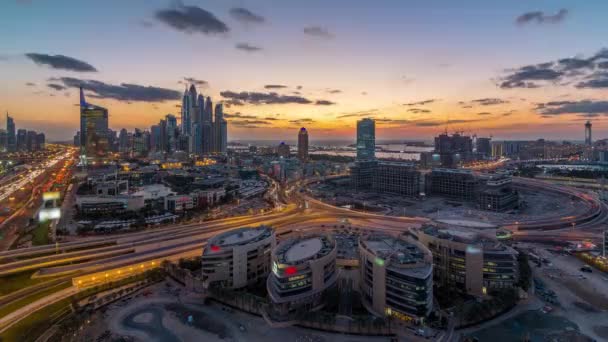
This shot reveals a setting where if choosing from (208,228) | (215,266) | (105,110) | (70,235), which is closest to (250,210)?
(208,228)

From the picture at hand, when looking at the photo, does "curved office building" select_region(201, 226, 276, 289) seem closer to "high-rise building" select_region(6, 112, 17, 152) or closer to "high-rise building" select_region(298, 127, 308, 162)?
"high-rise building" select_region(298, 127, 308, 162)

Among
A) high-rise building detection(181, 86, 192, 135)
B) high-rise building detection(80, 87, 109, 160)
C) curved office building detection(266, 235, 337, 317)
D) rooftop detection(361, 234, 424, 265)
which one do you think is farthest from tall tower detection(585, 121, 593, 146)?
high-rise building detection(80, 87, 109, 160)

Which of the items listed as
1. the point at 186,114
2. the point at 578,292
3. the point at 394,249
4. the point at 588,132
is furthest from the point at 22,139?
the point at 588,132

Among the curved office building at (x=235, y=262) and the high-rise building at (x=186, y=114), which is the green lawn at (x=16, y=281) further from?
the high-rise building at (x=186, y=114)

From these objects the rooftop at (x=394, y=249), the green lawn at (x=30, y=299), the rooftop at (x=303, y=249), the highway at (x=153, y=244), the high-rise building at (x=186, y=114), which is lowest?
the green lawn at (x=30, y=299)

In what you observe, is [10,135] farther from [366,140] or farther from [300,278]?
[300,278]

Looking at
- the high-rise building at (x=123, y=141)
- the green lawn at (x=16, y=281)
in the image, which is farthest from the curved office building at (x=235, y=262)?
the high-rise building at (x=123, y=141)

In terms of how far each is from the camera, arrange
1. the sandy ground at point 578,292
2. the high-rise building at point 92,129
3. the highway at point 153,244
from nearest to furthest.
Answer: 1. the sandy ground at point 578,292
2. the highway at point 153,244
3. the high-rise building at point 92,129
